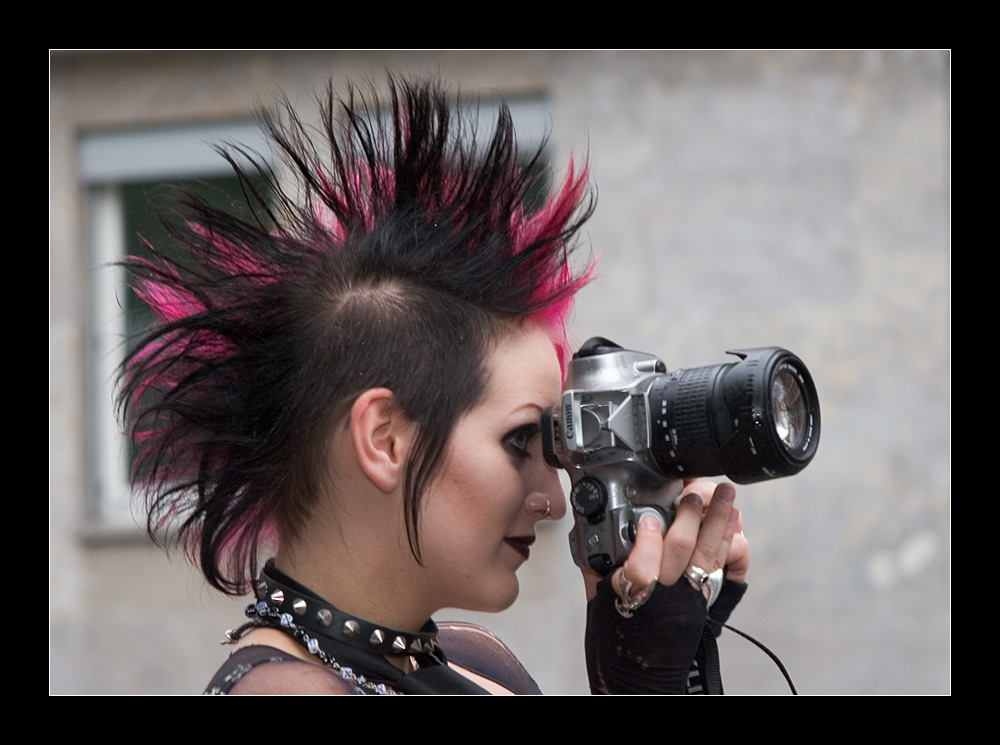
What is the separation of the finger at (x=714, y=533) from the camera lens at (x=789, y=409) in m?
0.11

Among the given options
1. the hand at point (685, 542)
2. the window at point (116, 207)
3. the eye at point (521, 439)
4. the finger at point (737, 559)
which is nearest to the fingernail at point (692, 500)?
the hand at point (685, 542)

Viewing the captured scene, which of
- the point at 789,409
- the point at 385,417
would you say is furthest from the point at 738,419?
the point at 385,417

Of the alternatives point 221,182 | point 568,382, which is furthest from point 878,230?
point 568,382

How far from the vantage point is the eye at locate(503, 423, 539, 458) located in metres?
1.50

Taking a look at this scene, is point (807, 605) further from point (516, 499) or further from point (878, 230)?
point (516, 499)

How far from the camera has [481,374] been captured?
1483 millimetres

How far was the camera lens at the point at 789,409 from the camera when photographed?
4.79 ft

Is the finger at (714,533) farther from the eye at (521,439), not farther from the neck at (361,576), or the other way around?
the neck at (361,576)

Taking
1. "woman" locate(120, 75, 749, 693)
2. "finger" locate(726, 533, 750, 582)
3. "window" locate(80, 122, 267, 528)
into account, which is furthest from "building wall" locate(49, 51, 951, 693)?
"woman" locate(120, 75, 749, 693)

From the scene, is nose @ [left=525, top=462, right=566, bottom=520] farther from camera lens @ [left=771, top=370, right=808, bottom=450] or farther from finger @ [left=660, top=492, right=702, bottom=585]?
camera lens @ [left=771, top=370, right=808, bottom=450]

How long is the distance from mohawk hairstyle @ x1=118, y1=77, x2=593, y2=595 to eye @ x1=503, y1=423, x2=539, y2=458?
0.24 ft

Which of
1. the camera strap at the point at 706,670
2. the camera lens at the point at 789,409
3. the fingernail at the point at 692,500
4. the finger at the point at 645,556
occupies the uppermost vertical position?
the camera lens at the point at 789,409

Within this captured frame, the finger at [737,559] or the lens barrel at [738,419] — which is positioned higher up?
the lens barrel at [738,419]

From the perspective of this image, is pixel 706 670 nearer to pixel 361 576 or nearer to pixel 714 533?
pixel 714 533
